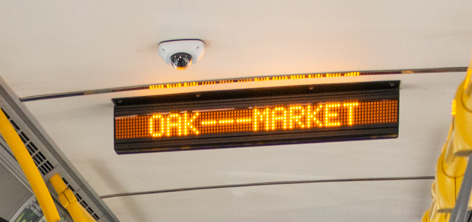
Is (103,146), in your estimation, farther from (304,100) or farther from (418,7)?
(418,7)

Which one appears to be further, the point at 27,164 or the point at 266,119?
the point at 27,164

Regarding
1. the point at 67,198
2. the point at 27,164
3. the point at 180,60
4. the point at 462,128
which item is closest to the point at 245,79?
the point at 180,60

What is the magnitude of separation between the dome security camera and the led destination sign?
35 cm

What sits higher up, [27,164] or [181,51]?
[181,51]

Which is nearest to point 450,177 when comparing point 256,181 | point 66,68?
point 256,181

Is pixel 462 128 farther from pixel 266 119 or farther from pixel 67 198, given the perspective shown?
pixel 67 198

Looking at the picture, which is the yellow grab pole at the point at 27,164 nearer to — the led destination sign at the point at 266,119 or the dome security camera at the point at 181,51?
the led destination sign at the point at 266,119

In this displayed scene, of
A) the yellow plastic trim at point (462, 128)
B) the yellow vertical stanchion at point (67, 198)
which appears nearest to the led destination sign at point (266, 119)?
the yellow plastic trim at point (462, 128)

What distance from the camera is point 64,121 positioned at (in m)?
2.83

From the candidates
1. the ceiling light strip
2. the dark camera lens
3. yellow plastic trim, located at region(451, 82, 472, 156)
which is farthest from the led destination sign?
yellow plastic trim, located at region(451, 82, 472, 156)

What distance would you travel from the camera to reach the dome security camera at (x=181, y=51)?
2.12m

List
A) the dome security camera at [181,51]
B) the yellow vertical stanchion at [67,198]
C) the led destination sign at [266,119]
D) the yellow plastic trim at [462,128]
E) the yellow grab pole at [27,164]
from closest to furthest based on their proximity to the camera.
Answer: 1. the yellow plastic trim at [462,128]
2. the dome security camera at [181,51]
3. the led destination sign at [266,119]
4. the yellow grab pole at [27,164]
5. the yellow vertical stanchion at [67,198]

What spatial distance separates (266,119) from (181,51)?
0.56 m

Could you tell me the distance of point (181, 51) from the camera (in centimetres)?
212
